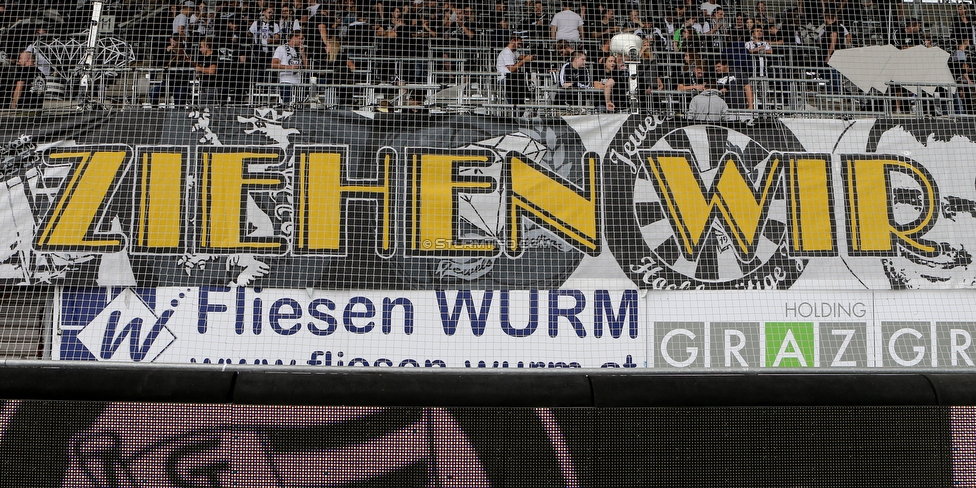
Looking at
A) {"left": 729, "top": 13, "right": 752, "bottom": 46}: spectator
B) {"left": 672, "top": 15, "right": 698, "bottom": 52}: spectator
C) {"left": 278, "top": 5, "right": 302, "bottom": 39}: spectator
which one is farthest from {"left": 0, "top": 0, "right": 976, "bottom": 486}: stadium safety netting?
{"left": 729, "top": 13, "right": 752, "bottom": 46}: spectator

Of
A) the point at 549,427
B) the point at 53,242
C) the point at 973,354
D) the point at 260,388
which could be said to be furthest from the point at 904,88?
the point at 53,242

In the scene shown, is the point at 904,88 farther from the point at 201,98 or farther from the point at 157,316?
the point at 157,316

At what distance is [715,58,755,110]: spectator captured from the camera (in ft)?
25.8

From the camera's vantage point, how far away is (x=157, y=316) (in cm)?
692

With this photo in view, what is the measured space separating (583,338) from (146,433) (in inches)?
199

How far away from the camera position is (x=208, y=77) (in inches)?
301

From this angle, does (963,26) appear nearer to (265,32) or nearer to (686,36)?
(686,36)

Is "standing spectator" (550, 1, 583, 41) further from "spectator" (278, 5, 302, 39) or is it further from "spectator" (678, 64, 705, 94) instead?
"spectator" (278, 5, 302, 39)

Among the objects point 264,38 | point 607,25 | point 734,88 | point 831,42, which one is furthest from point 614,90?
point 264,38

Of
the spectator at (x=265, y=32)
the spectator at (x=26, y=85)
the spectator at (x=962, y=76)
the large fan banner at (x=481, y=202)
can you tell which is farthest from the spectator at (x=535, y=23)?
the spectator at (x=26, y=85)

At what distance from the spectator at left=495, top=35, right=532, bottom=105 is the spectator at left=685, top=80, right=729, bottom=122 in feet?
5.59

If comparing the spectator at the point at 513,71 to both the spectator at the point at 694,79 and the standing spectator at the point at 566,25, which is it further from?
the spectator at the point at 694,79

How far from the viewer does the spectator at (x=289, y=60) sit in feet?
25.2

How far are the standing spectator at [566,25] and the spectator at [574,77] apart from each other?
3.04ft
